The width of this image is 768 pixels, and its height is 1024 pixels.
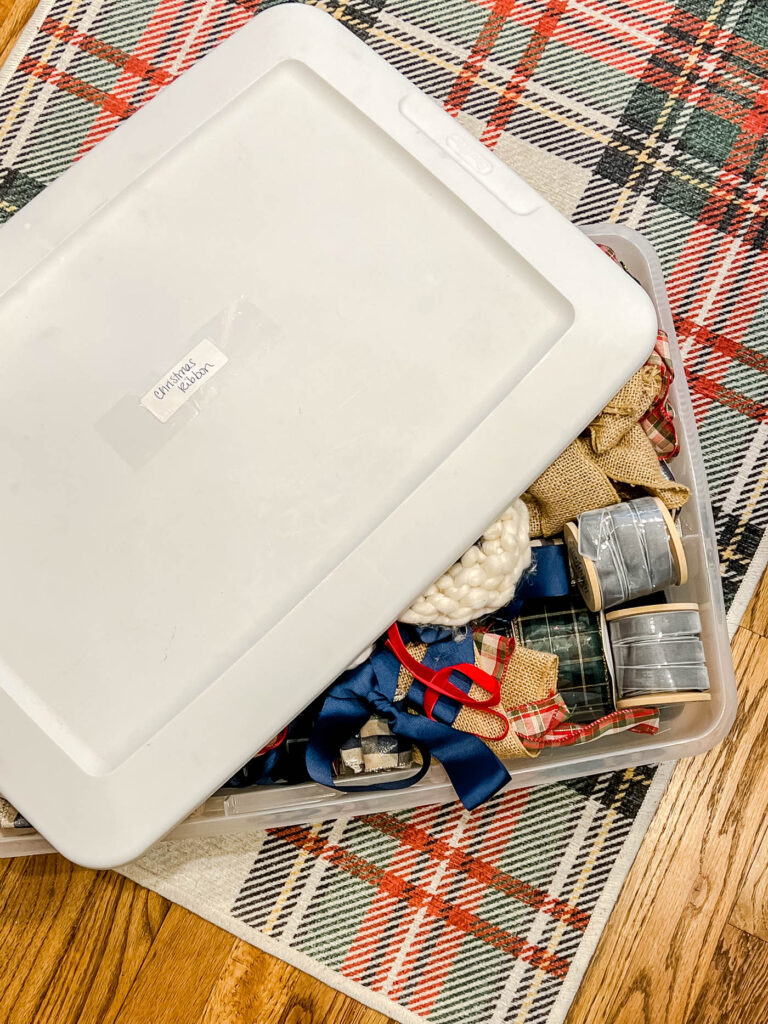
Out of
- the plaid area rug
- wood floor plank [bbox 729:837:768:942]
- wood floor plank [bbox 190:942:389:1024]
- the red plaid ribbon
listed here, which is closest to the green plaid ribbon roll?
the red plaid ribbon

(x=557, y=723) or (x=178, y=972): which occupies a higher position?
(x=557, y=723)

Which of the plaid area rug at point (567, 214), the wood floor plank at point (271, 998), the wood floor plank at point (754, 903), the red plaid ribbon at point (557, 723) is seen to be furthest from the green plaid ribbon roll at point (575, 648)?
the wood floor plank at point (271, 998)

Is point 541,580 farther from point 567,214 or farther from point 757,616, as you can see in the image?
point 567,214

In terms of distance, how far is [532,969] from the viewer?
2.80ft

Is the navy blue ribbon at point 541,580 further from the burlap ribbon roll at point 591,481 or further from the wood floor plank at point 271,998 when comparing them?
the wood floor plank at point 271,998

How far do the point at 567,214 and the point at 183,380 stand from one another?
0.54 m

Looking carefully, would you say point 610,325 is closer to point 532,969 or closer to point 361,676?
point 361,676

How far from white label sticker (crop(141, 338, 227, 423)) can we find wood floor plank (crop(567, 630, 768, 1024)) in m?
0.61

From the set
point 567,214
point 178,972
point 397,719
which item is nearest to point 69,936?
point 178,972

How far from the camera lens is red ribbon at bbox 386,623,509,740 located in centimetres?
70

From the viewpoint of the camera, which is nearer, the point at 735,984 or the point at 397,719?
the point at 397,719

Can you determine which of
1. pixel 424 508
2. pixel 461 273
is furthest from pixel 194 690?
pixel 461 273

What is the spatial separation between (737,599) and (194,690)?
580 millimetres

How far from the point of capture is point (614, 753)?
2.55 feet
